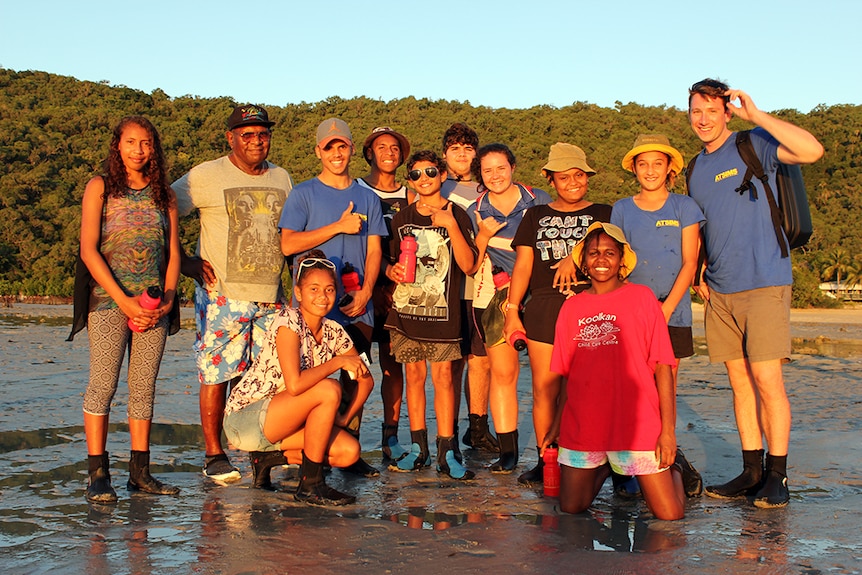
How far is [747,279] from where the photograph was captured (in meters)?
5.12

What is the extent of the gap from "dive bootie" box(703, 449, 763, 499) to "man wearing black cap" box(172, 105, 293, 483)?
9.95 ft

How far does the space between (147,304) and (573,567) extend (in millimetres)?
2811

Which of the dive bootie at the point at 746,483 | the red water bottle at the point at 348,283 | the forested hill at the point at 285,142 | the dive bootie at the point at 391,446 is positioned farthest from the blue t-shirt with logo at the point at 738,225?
the forested hill at the point at 285,142

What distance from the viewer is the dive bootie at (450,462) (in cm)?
543

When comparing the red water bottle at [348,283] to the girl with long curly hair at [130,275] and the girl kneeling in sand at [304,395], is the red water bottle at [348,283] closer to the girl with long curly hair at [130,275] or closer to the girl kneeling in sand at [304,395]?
the girl kneeling in sand at [304,395]

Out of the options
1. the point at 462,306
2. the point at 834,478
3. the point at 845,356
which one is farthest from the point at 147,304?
the point at 845,356

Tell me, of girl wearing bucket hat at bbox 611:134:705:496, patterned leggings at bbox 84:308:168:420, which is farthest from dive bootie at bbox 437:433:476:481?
patterned leggings at bbox 84:308:168:420

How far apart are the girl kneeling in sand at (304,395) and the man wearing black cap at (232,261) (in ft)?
1.51

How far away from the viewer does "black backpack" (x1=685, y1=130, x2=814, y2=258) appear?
5.05m

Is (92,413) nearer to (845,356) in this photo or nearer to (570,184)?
(570,184)

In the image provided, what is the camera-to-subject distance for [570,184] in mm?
5379

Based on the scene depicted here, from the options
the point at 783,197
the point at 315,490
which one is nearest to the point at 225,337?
the point at 315,490

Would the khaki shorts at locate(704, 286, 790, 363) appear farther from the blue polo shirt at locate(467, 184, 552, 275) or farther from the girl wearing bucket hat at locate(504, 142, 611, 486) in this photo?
the blue polo shirt at locate(467, 184, 552, 275)

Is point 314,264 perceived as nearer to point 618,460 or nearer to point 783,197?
point 618,460
